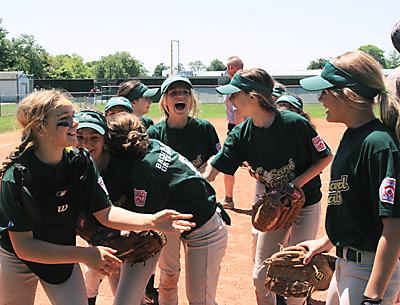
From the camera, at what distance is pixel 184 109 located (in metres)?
A: 4.82

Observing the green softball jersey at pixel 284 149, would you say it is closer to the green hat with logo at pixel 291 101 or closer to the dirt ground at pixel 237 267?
the dirt ground at pixel 237 267

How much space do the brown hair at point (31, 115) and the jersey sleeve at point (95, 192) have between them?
1.24 feet

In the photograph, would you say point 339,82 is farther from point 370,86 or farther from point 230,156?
point 230,156

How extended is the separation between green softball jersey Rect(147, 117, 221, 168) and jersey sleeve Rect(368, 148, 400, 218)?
2.61 meters

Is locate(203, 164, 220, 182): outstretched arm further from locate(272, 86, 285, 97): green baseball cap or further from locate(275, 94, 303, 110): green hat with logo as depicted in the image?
locate(272, 86, 285, 97): green baseball cap

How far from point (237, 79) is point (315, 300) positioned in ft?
6.92

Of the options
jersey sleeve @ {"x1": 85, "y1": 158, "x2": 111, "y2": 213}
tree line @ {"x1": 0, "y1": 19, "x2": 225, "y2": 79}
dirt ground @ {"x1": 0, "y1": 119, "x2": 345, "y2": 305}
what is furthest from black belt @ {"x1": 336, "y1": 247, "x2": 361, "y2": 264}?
tree line @ {"x1": 0, "y1": 19, "x2": 225, "y2": 79}

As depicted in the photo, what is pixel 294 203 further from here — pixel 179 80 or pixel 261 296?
pixel 179 80

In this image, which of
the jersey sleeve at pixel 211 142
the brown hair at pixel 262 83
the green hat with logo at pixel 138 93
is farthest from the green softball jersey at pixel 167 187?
the green hat with logo at pixel 138 93

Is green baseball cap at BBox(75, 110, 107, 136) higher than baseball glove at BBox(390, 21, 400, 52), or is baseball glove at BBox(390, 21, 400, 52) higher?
baseball glove at BBox(390, 21, 400, 52)

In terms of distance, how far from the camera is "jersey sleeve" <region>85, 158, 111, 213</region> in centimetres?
323

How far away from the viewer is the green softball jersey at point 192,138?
191 inches

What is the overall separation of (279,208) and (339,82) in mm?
1434

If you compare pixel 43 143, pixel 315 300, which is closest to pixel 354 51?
pixel 43 143
